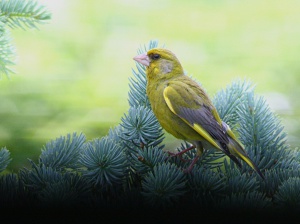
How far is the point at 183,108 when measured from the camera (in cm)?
105

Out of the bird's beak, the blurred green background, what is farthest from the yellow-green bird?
the blurred green background

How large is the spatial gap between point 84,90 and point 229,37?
2.95ft

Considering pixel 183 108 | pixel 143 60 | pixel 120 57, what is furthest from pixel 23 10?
pixel 120 57

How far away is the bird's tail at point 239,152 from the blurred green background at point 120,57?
1.13 metres

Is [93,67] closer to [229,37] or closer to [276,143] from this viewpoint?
[229,37]

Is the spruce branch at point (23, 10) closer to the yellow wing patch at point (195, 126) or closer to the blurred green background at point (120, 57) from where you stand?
the yellow wing patch at point (195, 126)

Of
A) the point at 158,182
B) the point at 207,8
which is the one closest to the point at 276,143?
the point at 158,182

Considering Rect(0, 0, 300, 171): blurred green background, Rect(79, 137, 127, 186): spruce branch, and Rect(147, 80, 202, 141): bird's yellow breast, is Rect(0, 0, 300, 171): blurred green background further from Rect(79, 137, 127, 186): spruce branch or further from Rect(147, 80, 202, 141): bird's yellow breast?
Rect(79, 137, 127, 186): spruce branch

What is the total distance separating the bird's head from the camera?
1069mm

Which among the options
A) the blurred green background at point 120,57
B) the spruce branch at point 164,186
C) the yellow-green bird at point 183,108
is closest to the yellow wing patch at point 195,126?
the yellow-green bird at point 183,108

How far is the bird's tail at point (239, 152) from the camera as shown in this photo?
2.95 feet

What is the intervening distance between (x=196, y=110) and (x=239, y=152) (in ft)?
0.43

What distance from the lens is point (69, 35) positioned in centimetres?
289

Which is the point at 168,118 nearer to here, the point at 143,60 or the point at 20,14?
the point at 143,60
